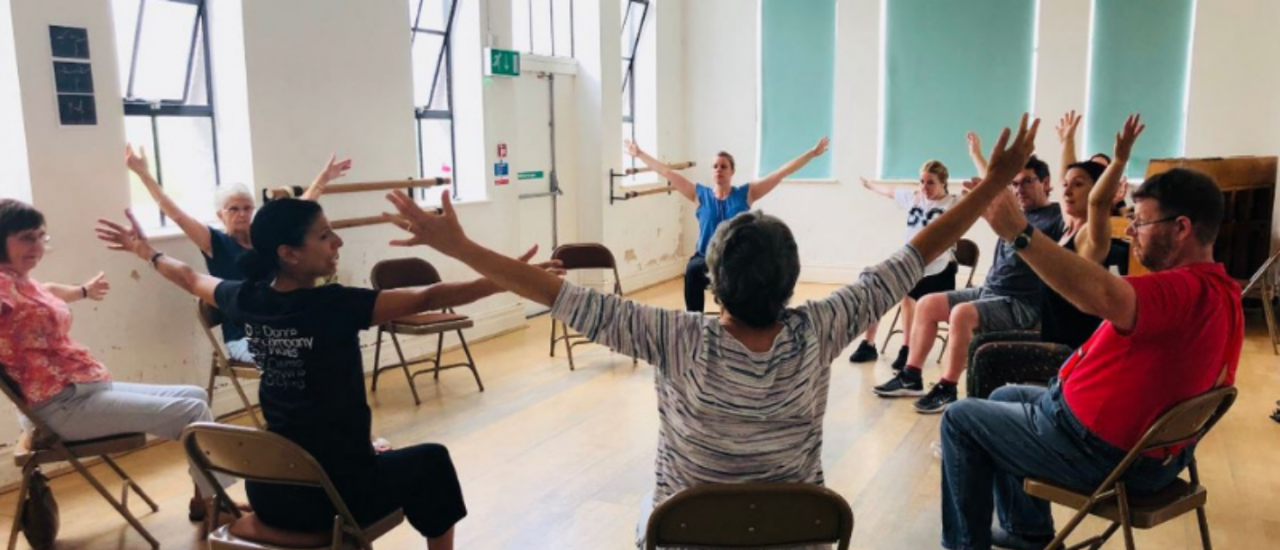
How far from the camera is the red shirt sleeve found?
232 cm

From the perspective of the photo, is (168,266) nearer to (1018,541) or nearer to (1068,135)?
(1018,541)

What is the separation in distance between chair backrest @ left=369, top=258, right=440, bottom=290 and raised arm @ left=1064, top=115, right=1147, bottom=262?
365cm

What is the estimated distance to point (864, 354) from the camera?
6.17 m

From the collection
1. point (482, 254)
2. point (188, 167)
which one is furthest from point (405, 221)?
point (188, 167)

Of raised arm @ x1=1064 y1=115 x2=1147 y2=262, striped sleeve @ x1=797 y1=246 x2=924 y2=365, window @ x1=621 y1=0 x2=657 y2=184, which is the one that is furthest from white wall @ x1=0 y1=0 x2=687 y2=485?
raised arm @ x1=1064 y1=115 x2=1147 y2=262

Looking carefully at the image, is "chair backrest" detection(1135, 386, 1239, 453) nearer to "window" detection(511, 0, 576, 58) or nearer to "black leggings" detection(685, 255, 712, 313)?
"black leggings" detection(685, 255, 712, 313)

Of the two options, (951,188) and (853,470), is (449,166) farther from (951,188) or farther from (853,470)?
(951,188)

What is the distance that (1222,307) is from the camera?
240cm

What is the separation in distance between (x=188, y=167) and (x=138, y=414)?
2.24 meters

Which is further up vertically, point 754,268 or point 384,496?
point 754,268

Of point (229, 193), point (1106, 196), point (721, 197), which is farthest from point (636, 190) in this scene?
point (1106, 196)

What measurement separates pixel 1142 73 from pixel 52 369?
27.9ft

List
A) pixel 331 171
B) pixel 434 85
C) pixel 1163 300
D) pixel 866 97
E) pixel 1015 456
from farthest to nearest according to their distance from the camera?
pixel 866 97 < pixel 434 85 < pixel 331 171 < pixel 1015 456 < pixel 1163 300

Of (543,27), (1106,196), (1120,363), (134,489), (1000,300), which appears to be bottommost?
(134,489)
